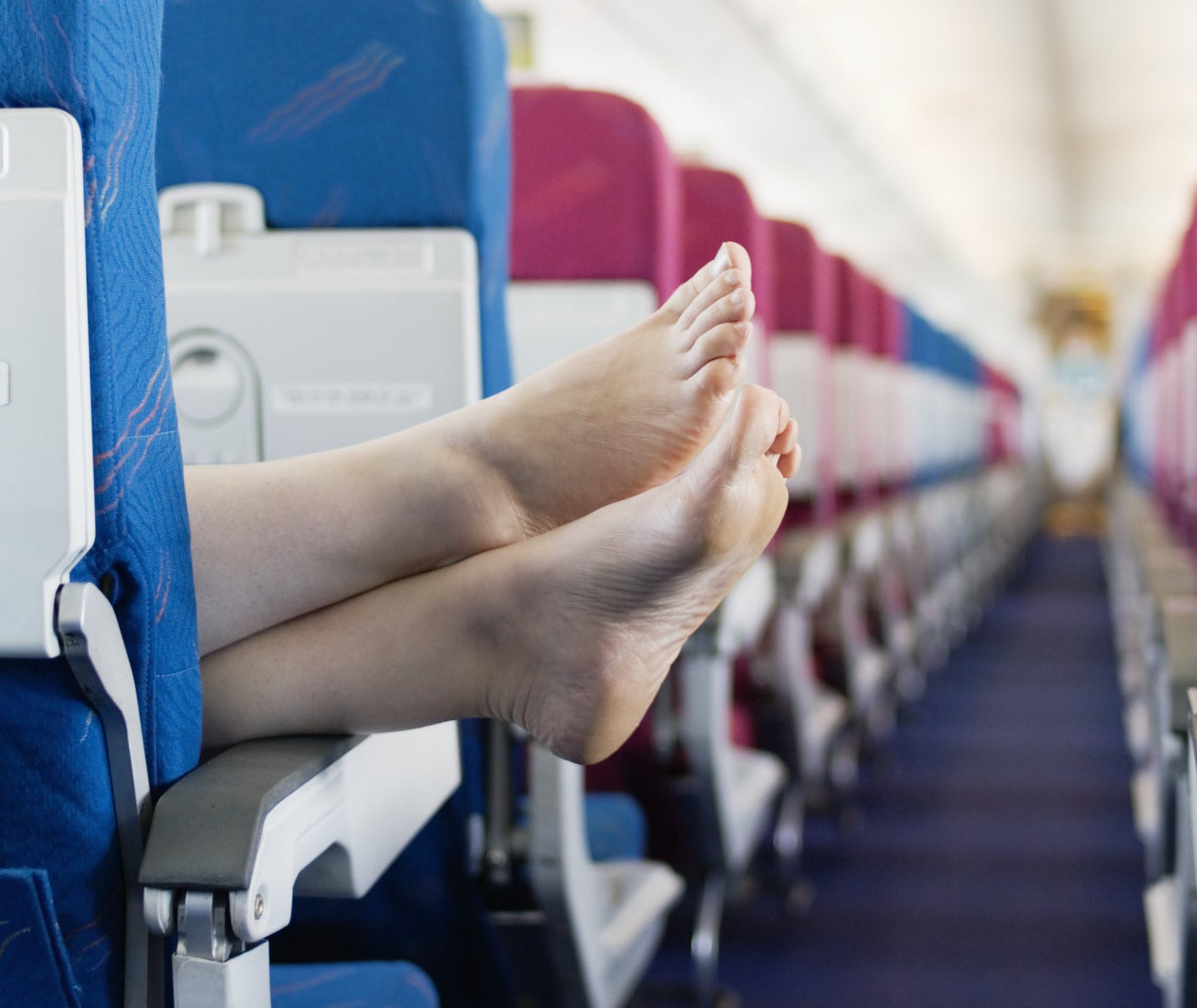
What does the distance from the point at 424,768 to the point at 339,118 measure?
1.83 feet

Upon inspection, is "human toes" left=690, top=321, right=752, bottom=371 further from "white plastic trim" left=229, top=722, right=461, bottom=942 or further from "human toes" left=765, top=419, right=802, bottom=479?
"white plastic trim" left=229, top=722, right=461, bottom=942

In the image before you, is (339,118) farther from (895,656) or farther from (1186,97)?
(1186,97)

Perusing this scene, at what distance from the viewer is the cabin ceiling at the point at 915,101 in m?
6.08

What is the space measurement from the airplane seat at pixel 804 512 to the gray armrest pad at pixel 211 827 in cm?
152

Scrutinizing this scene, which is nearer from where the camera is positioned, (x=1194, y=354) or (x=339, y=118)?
(x=339, y=118)

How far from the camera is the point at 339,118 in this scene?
120 centimetres

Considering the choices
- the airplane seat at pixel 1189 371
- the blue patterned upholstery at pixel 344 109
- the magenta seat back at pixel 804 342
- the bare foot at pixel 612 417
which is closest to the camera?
the bare foot at pixel 612 417

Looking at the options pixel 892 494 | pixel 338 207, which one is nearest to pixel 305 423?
pixel 338 207

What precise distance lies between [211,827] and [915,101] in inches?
334

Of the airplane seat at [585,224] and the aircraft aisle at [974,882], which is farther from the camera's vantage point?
the aircraft aisle at [974,882]

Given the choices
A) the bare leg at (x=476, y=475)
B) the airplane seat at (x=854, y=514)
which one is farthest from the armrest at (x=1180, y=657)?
the airplane seat at (x=854, y=514)

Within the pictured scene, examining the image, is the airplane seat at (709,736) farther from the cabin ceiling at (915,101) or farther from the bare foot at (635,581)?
the bare foot at (635,581)

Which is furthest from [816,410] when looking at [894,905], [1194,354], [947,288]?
[947,288]

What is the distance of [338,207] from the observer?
1.22 m
